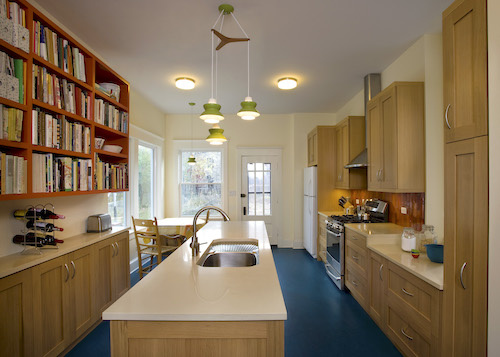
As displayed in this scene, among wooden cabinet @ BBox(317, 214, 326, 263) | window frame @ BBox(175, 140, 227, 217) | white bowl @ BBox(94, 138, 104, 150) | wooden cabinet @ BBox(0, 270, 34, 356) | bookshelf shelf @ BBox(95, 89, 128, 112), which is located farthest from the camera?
window frame @ BBox(175, 140, 227, 217)

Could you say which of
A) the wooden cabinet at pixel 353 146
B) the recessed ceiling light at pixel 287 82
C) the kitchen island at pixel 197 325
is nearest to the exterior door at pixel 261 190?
the wooden cabinet at pixel 353 146

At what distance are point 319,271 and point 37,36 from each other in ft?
13.9

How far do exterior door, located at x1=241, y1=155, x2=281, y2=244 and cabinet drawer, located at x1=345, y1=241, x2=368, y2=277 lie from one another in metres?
2.54

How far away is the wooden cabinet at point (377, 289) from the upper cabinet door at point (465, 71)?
140cm

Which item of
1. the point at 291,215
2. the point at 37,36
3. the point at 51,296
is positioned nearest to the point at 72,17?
the point at 37,36

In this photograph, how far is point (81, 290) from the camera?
2.29 metres

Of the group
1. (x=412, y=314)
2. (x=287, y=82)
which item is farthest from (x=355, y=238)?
(x=287, y=82)

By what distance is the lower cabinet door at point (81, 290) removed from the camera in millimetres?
2189

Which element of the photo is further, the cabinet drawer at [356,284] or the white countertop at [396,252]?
the cabinet drawer at [356,284]

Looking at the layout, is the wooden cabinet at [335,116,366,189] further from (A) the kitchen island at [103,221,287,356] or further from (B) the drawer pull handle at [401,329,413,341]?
(A) the kitchen island at [103,221,287,356]

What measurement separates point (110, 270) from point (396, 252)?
279cm

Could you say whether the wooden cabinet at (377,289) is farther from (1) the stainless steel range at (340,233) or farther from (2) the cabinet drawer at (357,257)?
(1) the stainless steel range at (340,233)

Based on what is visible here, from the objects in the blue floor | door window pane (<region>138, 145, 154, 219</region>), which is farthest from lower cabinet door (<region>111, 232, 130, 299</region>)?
door window pane (<region>138, 145, 154, 219</region>)

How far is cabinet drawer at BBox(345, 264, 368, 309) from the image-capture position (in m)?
2.86
